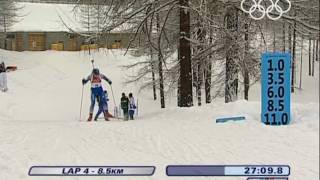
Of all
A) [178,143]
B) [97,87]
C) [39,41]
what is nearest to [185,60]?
[97,87]

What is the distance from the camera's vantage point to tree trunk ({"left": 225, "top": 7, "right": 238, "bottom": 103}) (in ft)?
54.7

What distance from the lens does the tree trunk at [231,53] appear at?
54.7 feet

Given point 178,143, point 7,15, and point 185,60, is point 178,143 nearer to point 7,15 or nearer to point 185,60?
point 185,60

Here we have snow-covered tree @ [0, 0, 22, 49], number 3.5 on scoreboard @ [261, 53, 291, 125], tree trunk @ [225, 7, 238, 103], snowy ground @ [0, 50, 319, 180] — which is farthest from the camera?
snow-covered tree @ [0, 0, 22, 49]

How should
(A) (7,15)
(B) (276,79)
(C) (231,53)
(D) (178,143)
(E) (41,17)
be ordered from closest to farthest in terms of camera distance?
(D) (178,143)
(B) (276,79)
(C) (231,53)
(A) (7,15)
(E) (41,17)

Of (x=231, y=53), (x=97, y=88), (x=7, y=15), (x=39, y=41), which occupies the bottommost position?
(x=97, y=88)

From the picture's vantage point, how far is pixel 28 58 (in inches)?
2140

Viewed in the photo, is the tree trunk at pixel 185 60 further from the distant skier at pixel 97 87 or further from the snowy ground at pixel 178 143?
the distant skier at pixel 97 87

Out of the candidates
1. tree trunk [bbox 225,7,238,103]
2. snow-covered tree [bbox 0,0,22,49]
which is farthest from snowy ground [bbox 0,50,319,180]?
snow-covered tree [bbox 0,0,22,49]

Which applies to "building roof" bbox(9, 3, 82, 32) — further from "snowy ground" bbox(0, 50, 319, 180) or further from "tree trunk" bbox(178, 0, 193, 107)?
"snowy ground" bbox(0, 50, 319, 180)

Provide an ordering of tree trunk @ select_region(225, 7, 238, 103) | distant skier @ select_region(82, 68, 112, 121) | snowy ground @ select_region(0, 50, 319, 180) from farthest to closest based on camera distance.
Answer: tree trunk @ select_region(225, 7, 238, 103) → distant skier @ select_region(82, 68, 112, 121) → snowy ground @ select_region(0, 50, 319, 180)

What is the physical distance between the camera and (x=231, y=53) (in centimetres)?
1872

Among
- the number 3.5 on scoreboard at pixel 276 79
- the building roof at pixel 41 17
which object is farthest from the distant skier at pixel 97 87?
the building roof at pixel 41 17

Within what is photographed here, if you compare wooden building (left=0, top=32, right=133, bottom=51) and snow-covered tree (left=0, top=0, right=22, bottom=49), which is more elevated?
snow-covered tree (left=0, top=0, right=22, bottom=49)
